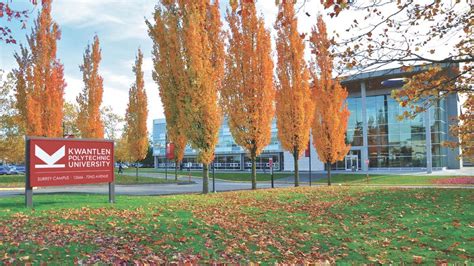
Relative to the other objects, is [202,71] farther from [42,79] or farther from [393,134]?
[393,134]

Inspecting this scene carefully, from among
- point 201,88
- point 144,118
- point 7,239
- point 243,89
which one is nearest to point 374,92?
point 144,118

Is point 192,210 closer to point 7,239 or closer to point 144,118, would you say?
point 7,239

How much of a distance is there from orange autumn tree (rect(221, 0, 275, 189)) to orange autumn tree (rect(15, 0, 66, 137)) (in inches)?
514

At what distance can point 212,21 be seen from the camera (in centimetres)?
1761

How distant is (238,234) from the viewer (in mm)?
7496

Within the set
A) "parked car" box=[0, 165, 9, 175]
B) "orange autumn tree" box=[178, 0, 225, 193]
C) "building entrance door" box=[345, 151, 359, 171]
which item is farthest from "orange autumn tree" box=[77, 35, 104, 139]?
"building entrance door" box=[345, 151, 359, 171]

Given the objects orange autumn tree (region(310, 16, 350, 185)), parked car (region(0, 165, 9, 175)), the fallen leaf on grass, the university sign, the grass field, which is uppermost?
orange autumn tree (region(310, 16, 350, 185))

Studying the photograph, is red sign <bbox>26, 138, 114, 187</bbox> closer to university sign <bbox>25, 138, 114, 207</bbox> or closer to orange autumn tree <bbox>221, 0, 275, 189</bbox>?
university sign <bbox>25, 138, 114, 207</bbox>

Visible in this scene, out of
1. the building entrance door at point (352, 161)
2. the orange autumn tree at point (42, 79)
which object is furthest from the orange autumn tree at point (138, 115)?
the building entrance door at point (352, 161)

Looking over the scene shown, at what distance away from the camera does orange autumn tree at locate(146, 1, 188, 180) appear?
17172 millimetres

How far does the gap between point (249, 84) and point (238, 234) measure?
12502 millimetres

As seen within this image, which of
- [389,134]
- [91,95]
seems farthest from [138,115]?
[389,134]

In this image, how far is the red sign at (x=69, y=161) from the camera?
1148 cm

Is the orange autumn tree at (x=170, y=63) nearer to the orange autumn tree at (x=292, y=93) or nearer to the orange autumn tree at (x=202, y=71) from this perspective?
the orange autumn tree at (x=202, y=71)
